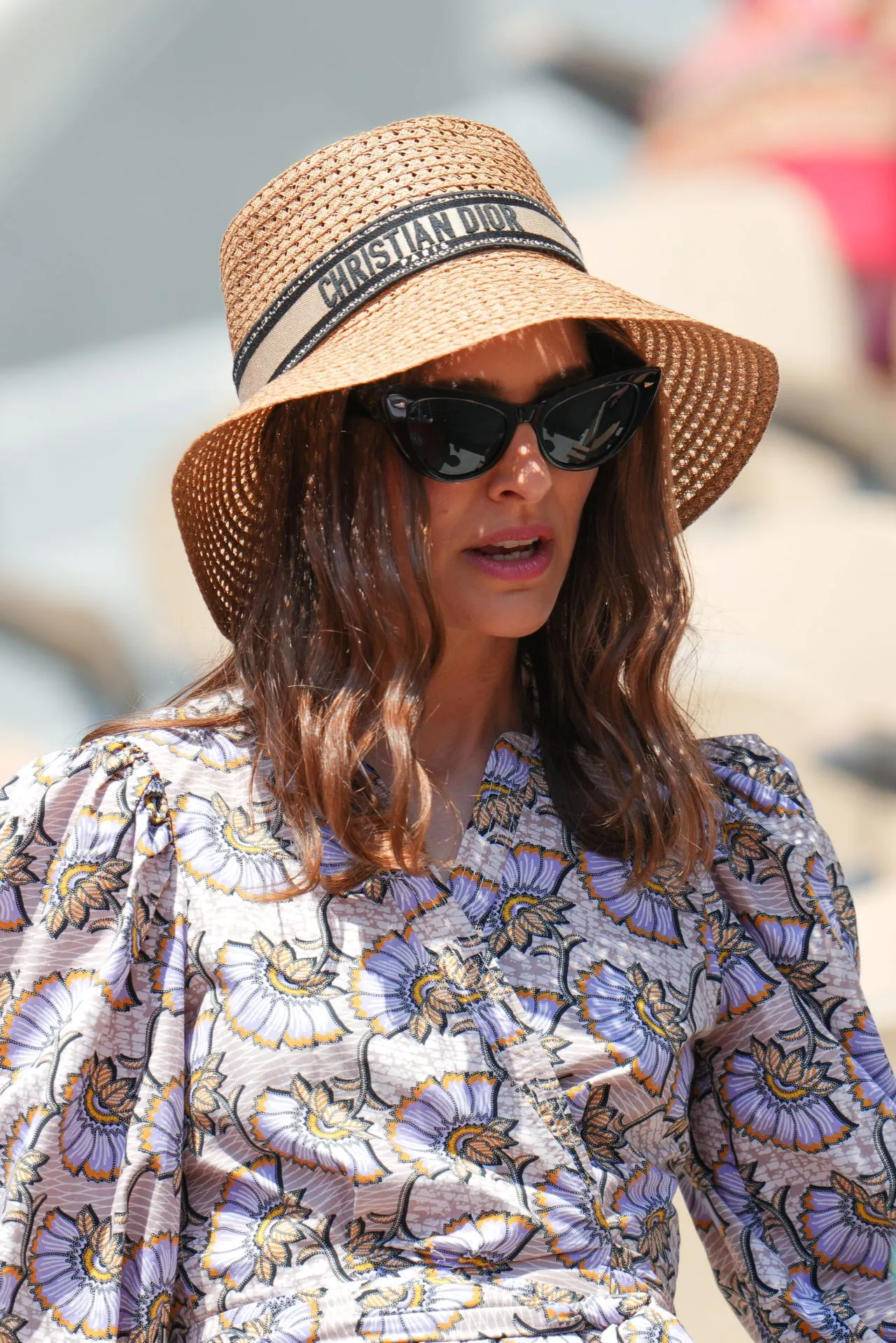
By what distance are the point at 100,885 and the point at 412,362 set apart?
0.58 metres

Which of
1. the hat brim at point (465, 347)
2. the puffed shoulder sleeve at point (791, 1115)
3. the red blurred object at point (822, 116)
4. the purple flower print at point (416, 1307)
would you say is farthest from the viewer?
the red blurred object at point (822, 116)

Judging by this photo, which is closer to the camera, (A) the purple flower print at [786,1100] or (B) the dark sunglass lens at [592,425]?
(B) the dark sunglass lens at [592,425]

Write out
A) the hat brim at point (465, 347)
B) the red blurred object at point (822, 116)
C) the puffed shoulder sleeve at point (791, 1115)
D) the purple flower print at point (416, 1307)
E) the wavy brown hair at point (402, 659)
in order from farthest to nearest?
the red blurred object at point (822, 116) < the puffed shoulder sleeve at point (791, 1115) < the wavy brown hair at point (402, 659) < the hat brim at point (465, 347) < the purple flower print at point (416, 1307)

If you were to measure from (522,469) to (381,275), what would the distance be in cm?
25

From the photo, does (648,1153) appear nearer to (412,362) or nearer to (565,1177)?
(565,1177)

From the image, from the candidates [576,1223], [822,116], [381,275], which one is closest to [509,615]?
[381,275]

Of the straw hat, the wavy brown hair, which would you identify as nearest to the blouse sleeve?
the wavy brown hair

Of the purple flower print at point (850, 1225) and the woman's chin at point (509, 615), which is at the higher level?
the woman's chin at point (509, 615)

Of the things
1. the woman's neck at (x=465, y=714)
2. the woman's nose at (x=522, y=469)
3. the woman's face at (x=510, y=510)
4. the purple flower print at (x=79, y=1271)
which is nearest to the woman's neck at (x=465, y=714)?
the woman's neck at (x=465, y=714)

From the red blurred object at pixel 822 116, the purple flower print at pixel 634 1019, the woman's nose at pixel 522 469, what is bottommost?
the purple flower print at pixel 634 1019

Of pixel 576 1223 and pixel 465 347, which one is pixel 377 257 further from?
pixel 576 1223

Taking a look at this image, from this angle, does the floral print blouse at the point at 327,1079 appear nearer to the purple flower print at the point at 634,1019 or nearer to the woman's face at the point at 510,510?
the purple flower print at the point at 634,1019

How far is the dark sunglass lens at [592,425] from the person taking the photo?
1.43 metres

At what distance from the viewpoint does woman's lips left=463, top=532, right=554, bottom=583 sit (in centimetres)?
148
